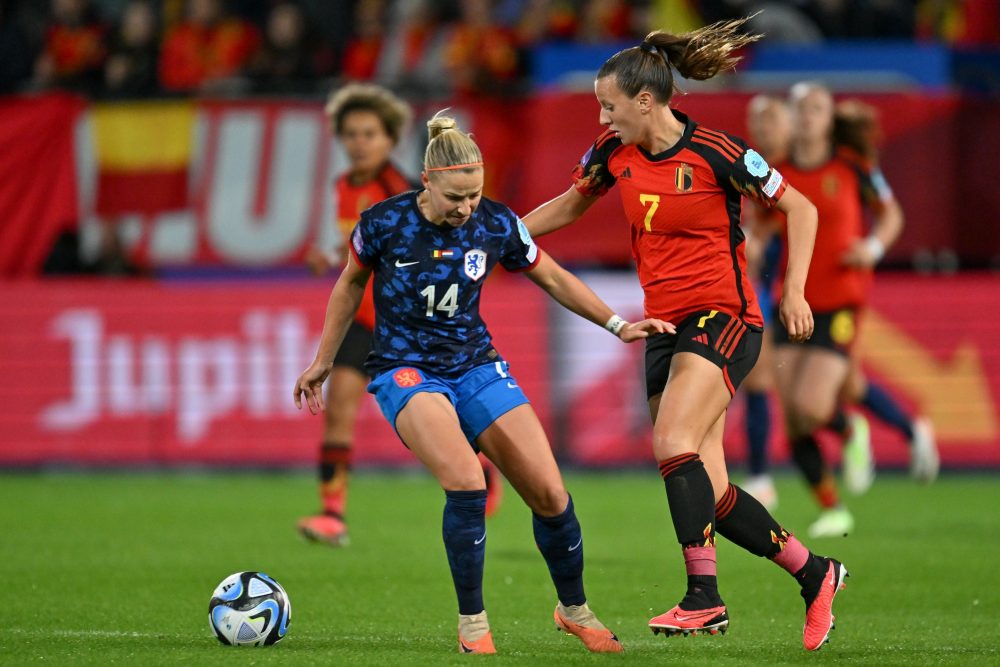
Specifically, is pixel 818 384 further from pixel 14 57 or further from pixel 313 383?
pixel 14 57

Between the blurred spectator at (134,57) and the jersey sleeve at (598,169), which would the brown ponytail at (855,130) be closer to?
the jersey sleeve at (598,169)

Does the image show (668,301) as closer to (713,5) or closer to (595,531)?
(595,531)

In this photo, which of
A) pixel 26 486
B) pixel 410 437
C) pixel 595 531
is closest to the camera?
pixel 410 437

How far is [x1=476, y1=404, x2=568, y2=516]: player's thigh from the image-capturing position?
6.25 m

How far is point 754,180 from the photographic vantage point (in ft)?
21.1

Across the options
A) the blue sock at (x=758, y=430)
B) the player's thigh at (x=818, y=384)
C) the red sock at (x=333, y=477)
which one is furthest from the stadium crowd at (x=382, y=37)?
the red sock at (x=333, y=477)

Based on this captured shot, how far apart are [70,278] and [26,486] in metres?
2.13

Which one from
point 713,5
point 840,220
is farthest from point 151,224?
point 840,220

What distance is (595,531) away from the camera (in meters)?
10.6

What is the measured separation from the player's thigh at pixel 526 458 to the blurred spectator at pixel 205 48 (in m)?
10.4

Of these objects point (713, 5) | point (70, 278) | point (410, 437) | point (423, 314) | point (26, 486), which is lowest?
point (26, 486)

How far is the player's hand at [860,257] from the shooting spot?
10.4 meters

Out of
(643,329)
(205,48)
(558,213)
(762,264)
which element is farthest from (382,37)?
(643,329)

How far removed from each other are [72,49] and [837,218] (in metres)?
8.79
